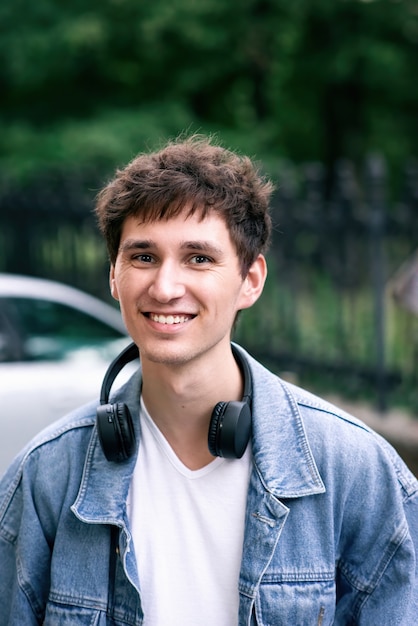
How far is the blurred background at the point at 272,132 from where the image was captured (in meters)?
6.91

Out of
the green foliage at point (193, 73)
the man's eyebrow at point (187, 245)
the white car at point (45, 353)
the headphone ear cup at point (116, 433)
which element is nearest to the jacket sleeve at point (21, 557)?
the headphone ear cup at point (116, 433)

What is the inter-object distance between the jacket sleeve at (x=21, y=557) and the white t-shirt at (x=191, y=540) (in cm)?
22

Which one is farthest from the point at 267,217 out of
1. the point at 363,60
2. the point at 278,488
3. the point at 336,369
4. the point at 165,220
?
the point at 363,60

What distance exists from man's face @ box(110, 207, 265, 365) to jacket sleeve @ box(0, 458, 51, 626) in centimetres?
44

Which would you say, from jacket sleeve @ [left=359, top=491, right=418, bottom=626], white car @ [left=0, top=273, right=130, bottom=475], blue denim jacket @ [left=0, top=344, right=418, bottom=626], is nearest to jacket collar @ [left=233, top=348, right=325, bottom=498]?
blue denim jacket @ [left=0, top=344, right=418, bottom=626]

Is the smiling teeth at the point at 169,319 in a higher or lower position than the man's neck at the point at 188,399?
higher

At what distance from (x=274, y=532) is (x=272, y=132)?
610 inches

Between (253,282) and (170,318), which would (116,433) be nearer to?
(170,318)

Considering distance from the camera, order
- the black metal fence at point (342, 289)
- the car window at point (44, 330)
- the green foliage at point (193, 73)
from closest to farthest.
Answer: the car window at point (44, 330), the black metal fence at point (342, 289), the green foliage at point (193, 73)

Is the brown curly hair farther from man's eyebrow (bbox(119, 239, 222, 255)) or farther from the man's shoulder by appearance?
the man's shoulder

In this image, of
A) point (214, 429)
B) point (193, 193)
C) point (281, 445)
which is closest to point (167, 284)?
point (193, 193)

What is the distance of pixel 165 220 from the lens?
1.97m

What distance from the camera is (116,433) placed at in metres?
2.02

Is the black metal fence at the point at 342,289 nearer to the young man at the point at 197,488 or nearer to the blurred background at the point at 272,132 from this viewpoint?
the blurred background at the point at 272,132
